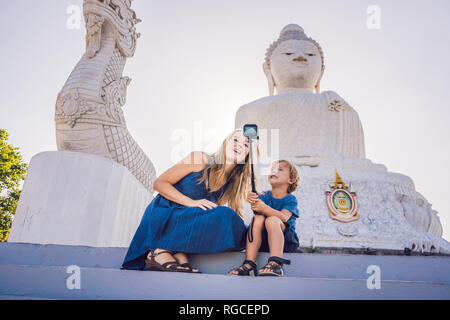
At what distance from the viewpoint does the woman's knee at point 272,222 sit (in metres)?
2.05

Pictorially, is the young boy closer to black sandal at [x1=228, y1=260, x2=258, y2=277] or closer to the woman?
black sandal at [x1=228, y1=260, x2=258, y2=277]

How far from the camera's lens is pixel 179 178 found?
7.70 ft

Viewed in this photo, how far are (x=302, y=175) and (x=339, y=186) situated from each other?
0.45 metres

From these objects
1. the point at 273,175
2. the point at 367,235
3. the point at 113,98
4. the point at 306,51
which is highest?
the point at 306,51

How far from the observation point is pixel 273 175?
8.14ft

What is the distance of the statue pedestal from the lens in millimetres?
3580

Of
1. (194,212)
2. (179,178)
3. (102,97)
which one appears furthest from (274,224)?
(102,97)

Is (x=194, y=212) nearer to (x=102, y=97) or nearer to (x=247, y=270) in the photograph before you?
(x=247, y=270)

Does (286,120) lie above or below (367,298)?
above

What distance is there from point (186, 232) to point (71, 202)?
2089 millimetres

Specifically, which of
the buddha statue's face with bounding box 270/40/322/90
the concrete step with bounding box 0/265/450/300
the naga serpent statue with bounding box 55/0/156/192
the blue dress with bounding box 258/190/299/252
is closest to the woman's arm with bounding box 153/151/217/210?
the blue dress with bounding box 258/190/299/252

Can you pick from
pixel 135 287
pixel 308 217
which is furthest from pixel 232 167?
pixel 308 217
